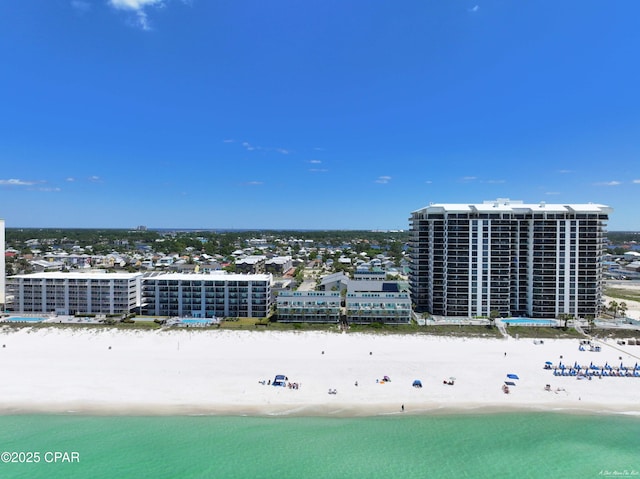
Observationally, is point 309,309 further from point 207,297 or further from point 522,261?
point 522,261

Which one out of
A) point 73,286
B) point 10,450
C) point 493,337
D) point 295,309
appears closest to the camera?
point 10,450

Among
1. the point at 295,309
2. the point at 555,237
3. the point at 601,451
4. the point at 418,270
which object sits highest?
the point at 555,237

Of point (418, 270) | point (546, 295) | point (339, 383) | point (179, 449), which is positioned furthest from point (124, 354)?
point (546, 295)

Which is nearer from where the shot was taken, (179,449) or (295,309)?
(179,449)

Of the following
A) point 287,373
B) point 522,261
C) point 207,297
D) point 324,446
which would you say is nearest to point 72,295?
point 207,297

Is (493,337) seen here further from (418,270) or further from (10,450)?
(10,450)

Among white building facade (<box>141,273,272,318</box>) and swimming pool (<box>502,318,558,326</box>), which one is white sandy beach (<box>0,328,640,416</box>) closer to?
swimming pool (<box>502,318,558,326</box>)

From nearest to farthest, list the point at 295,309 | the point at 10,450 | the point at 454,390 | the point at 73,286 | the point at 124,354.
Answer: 1. the point at 10,450
2. the point at 454,390
3. the point at 124,354
4. the point at 295,309
5. the point at 73,286
